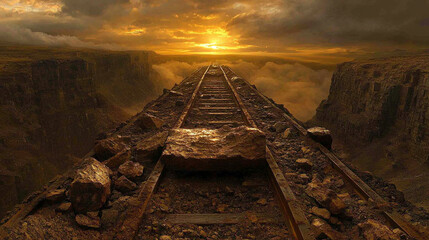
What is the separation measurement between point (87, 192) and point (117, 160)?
40.1 inches

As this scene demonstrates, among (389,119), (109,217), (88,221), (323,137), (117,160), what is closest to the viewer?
(88,221)

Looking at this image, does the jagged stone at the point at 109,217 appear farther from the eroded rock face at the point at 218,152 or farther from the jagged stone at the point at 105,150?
the jagged stone at the point at 105,150

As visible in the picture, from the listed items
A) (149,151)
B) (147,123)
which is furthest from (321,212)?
(147,123)

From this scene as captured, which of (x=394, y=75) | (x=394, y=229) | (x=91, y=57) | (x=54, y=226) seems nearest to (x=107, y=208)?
(x=54, y=226)

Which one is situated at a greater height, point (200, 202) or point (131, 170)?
point (131, 170)

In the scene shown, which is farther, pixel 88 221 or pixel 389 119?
pixel 389 119

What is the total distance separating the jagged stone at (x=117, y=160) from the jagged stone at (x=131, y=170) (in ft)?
0.75

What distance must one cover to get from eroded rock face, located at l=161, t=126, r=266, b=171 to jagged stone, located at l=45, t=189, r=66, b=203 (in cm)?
122

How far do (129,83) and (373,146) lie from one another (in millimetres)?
76343

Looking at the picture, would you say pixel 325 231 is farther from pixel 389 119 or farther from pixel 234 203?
pixel 389 119

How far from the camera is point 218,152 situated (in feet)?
10.9

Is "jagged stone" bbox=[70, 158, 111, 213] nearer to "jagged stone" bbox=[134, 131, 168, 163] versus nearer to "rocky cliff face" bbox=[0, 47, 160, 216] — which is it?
"jagged stone" bbox=[134, 131, 168, 163]

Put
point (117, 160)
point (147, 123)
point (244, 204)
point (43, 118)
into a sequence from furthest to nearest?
point (43, 118) < point (147, 123) < point (117, 160) < point (244, 204)

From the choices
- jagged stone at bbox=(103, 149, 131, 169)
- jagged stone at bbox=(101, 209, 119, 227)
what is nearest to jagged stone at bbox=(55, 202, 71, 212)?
jagged stone at bbox=(101, 209, 119, 227)
